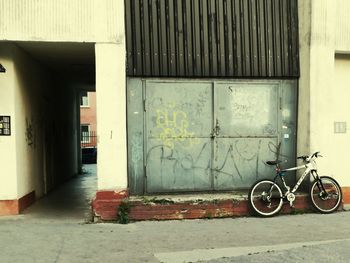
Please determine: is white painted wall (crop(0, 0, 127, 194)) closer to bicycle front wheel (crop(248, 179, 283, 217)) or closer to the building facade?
the building facade

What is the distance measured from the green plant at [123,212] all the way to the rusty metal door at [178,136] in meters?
0.71

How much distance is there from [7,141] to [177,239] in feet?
12.3

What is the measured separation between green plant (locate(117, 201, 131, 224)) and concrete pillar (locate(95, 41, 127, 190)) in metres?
0.33

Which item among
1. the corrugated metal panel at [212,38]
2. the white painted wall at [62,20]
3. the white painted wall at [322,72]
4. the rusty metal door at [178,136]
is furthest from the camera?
the white painted wall at [322,72]

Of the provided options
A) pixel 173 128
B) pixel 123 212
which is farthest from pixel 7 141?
pixel 173 128

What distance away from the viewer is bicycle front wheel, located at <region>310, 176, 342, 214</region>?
320 inches

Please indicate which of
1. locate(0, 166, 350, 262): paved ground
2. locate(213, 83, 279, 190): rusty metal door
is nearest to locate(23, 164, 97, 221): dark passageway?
locate(0, 166, 350, 262): paved ground

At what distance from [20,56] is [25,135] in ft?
5.24

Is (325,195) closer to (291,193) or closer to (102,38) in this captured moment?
(291,193)

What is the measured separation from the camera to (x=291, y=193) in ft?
26.2

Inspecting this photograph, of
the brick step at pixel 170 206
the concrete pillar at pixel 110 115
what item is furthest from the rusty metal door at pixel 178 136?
the concrete pillar at pixel 110 115

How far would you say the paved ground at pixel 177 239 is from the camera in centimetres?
550

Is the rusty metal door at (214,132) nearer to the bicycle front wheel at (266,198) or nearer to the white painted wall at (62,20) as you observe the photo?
the bicycle front wheel at (266,198)

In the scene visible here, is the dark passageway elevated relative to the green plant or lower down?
lower down
